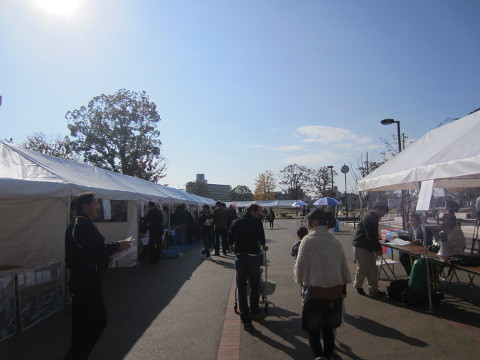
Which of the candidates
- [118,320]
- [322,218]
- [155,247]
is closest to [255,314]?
[118,320]

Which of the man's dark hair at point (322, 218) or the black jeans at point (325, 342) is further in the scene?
the man's dark hair at point (322, 218)

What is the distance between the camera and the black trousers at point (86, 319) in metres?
3.61

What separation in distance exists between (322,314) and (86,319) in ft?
7.58

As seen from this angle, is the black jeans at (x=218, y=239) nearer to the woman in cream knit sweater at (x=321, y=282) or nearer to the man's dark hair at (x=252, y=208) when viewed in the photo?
the man's dark hair at (x=252, y=208)

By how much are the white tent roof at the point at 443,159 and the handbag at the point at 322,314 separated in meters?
2.78

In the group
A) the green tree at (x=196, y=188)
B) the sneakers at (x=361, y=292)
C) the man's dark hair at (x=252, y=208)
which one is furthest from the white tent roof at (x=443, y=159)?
the green tree at (x=196, y=188)

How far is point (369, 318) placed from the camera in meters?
5.63

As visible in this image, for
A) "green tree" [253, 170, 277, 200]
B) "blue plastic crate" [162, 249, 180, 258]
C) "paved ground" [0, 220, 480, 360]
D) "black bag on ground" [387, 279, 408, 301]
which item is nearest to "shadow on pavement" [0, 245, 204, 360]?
"paved ground" [0, 220, 480, 360]

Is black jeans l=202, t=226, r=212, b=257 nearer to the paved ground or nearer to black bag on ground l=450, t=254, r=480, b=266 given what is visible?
the paved ground

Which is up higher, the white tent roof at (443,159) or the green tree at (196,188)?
the green tree at (196,188)

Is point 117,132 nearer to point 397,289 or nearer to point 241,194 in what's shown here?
point 397,289

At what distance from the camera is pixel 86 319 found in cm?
366

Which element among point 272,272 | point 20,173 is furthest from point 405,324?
point 20,173

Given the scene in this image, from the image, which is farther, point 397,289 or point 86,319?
point 397,289
